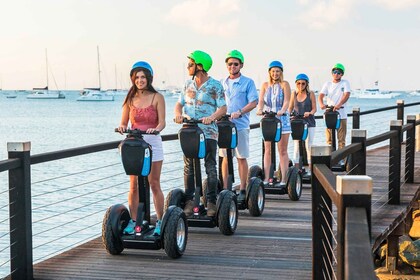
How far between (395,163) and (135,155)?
4.23 metres

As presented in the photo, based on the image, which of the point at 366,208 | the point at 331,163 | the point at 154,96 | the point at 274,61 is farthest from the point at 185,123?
the point at 366,208

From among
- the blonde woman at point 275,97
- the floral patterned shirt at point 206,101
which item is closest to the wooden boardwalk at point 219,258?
the floral patterned shirt at point 206,101

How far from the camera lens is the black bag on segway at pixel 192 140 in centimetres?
645

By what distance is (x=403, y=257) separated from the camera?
11.0 metres

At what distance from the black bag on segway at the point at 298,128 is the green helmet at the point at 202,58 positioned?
355 cm

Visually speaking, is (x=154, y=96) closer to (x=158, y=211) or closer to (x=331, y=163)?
(x=158, y=211)

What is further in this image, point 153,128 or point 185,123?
point 185,123

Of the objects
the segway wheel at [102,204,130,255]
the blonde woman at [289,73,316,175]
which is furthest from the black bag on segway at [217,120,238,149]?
the blonde woman at [289,73,316,175]

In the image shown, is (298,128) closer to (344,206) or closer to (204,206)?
(204,206)

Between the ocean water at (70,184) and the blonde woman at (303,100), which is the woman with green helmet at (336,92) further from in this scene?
the ocean water at (70,184)

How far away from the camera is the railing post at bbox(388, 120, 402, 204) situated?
8.90 m

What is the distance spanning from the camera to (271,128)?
8.97 m

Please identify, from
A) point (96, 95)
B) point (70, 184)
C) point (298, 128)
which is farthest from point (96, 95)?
point (298, 128)

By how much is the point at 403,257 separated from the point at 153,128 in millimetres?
6118
